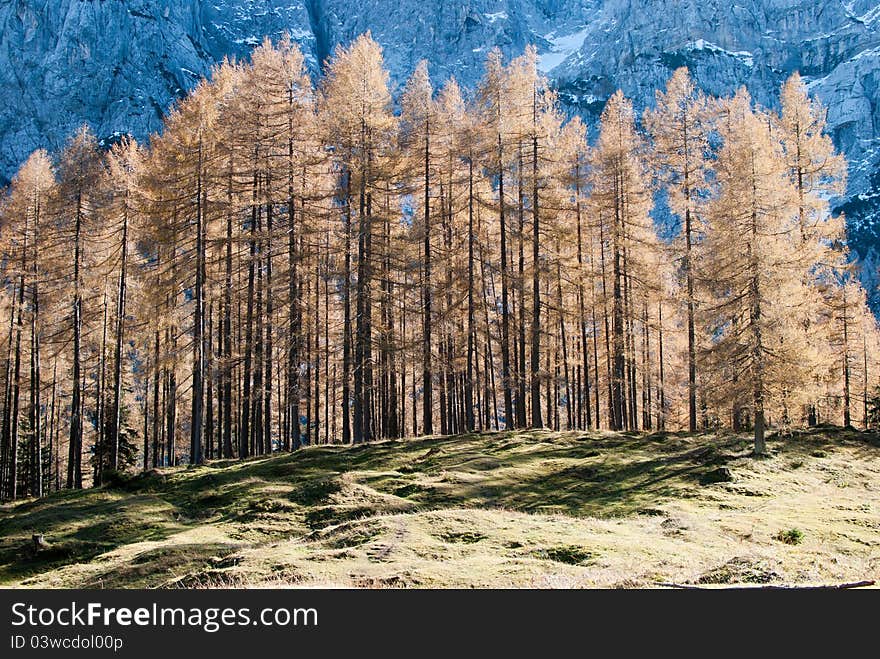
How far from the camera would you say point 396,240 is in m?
31.0

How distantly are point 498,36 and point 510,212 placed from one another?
192448 millimetres

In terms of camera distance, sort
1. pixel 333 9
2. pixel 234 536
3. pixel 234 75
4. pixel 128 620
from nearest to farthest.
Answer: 1. pixel 128 620
2. pixel 234 536
3. pixel 234 75
4. pixel 333 9

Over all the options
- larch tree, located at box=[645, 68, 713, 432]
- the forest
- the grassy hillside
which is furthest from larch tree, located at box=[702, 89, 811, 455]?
larch tree, located at box=[645, 68, 713, 432]

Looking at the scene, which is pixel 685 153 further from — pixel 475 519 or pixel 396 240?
pixel 475 519

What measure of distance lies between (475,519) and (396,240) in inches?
746

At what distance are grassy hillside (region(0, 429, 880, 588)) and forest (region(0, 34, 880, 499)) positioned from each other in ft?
12.1

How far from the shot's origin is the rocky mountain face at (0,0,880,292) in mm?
137625

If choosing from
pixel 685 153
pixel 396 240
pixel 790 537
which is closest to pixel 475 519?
pixel 790 537

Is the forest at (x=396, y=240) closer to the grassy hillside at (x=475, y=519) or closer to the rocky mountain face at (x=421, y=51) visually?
the grassy hillside at (x=475, y=519)

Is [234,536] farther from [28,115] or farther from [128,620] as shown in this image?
[28,115]

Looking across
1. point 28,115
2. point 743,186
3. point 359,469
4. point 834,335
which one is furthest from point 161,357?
point 28,115

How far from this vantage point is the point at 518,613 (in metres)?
7.39

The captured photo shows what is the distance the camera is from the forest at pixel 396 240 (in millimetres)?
26047

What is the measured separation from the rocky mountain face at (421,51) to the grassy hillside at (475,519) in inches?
5597
